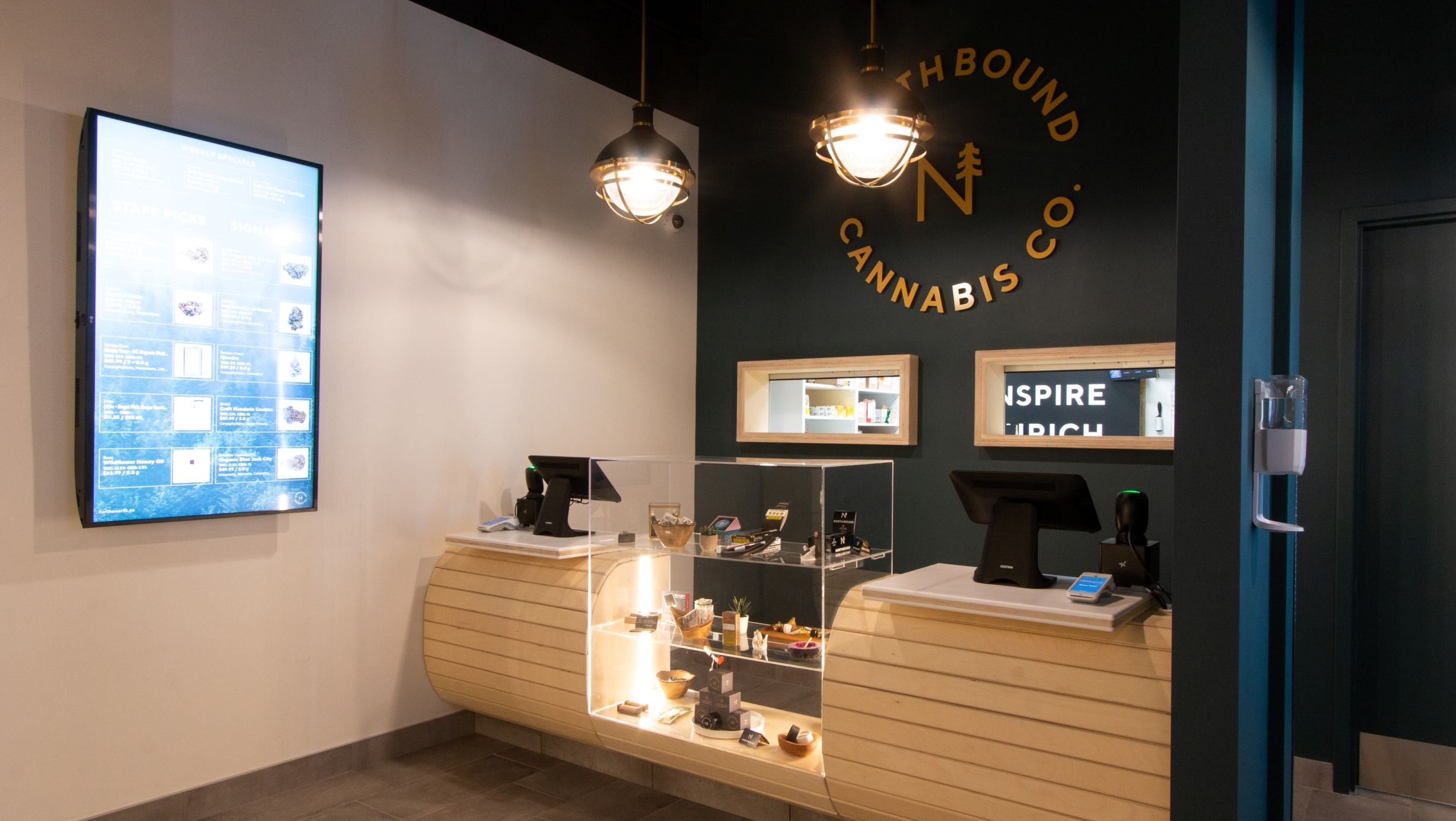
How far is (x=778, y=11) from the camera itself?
5.23 m

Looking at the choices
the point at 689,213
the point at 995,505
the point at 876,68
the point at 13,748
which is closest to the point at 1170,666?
the point at 995,505

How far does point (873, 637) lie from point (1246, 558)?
1056 millimetres

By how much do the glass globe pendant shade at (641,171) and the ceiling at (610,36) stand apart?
1.24 m

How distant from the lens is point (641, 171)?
3623mm

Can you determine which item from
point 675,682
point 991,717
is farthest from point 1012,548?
point 675,682

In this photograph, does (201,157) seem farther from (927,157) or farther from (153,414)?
(927,157)

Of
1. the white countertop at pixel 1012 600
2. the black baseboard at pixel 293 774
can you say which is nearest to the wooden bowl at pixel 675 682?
the white countertop at pixel 1012 600

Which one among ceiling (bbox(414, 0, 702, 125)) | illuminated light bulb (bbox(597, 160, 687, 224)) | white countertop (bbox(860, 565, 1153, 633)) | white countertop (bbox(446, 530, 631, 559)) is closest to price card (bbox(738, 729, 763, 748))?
white countertop (bbox(860, 565, 1153, 633))

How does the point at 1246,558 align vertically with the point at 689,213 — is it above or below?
below

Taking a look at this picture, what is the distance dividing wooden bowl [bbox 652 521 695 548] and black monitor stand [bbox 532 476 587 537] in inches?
28.4

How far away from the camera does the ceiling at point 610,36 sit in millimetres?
4445

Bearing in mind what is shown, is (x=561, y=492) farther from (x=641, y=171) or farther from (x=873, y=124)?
(x=873, y=124)

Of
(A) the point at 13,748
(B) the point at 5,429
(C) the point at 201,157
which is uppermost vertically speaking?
(C) the point at 201,157

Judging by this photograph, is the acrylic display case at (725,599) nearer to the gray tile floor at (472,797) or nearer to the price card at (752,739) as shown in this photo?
the price card at (752,739)
